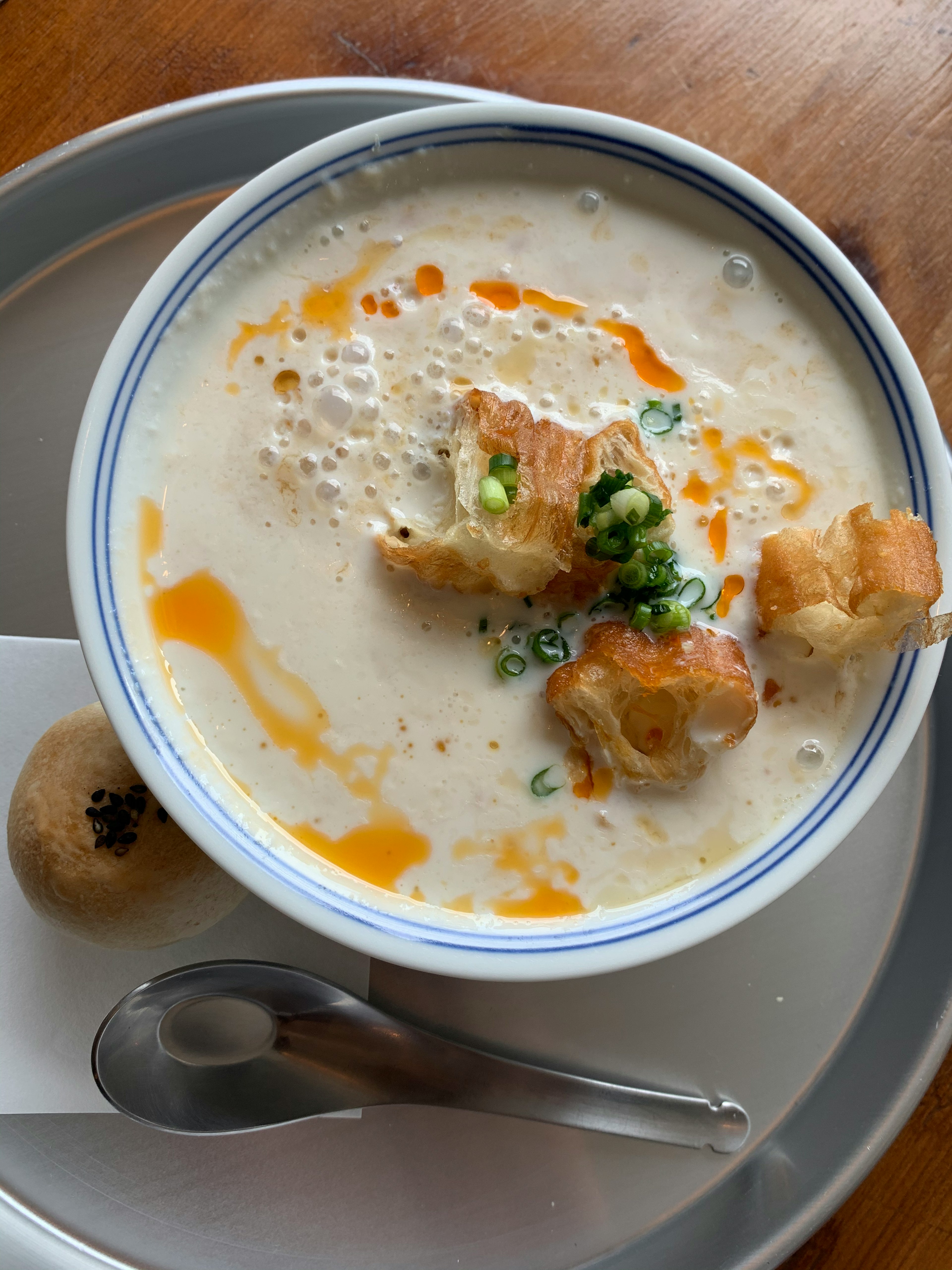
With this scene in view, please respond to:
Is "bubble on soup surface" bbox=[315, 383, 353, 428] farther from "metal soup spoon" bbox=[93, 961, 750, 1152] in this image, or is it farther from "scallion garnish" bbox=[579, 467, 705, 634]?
"metal soup spoon" bbox=[93, 961, 750, 1152]

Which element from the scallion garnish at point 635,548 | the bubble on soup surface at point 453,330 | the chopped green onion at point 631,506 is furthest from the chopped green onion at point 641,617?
the bubble on soup surface at point 453,330

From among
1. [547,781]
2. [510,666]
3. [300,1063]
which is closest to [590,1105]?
[300,1063]

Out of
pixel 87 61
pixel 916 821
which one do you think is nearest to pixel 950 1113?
pixel 916 821

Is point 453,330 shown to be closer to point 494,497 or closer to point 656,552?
point 494,497

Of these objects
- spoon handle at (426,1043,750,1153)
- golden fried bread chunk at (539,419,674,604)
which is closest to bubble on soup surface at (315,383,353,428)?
golden fried bread chunk at (539,419,674,604)

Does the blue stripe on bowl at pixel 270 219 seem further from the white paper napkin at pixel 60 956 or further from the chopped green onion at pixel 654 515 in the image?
the chopped green onion at pixel 654 515

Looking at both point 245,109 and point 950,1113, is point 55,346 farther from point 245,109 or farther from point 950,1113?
point 950,1113
